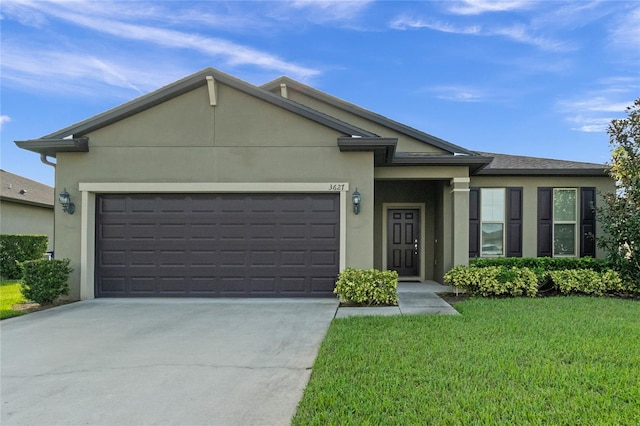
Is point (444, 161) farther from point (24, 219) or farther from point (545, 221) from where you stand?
point (24, 219)

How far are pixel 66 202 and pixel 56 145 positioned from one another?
4.20 ft

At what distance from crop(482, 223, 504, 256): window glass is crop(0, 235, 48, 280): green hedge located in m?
15.4

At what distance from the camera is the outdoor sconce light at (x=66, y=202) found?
8664 mm

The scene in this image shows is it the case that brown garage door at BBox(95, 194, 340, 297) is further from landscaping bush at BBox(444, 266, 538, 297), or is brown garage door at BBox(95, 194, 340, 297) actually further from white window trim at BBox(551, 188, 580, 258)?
white window trim at BBox(551, 188, 580, 258)

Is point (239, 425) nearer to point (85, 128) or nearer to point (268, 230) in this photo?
point (268, 230)

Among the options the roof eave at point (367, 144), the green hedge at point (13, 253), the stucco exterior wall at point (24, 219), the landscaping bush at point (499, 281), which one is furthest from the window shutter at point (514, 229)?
the stucco exterior wall at point (24, 219)

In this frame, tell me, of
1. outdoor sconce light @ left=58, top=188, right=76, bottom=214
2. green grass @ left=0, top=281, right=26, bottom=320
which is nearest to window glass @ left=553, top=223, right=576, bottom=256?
outdoor sconce light @ left=58, top=188, right=76, bottom=214

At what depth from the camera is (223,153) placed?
875 centimetres

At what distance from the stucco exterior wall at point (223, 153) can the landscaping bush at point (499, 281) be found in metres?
2.55

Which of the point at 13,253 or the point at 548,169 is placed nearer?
the point at 548,169

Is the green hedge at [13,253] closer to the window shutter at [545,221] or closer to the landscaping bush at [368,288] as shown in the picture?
the landscaping bush at [368,288]

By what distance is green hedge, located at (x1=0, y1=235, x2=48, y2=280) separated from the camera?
13.4 metres

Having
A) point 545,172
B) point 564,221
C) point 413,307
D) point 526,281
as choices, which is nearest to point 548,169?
point 545,172

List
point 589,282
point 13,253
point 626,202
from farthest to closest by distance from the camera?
point 13,253 → point 626,202 → point 589,282
